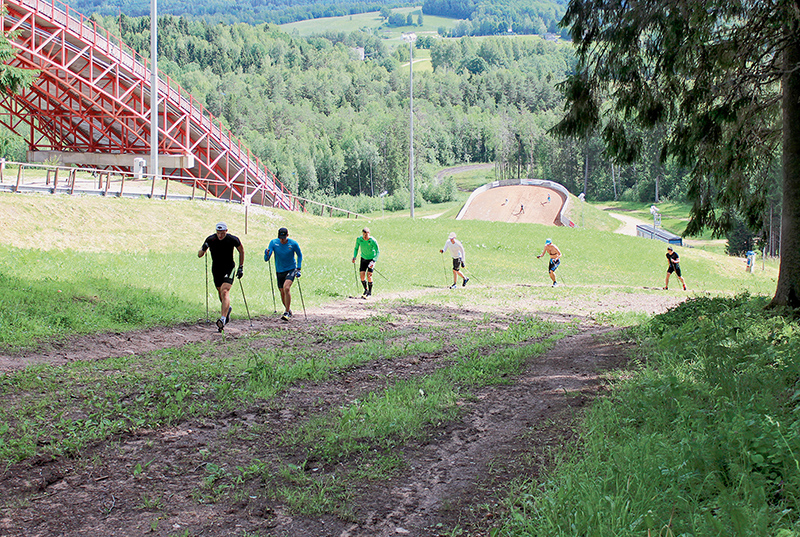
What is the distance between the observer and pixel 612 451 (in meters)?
4.65

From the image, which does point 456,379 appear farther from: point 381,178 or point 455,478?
point 381,178

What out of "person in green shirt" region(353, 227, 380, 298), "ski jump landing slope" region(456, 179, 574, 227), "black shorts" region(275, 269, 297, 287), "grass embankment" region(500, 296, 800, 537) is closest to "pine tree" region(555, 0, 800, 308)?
"grass embankment" region(500, 296, 800, 537)

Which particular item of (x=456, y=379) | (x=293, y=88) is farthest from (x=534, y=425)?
(x=293, y=88)

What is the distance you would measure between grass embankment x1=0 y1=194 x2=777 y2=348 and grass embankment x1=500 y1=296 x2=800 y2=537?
26.8 ft

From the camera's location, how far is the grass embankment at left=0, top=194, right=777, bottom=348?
39.6 feet

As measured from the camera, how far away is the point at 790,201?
1024 cm

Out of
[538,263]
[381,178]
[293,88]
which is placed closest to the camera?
[538,263]

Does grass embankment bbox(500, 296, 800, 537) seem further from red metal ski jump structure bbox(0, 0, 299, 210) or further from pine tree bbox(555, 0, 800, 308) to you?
red metal ski jump structure bbox(0, 0, 299, 210)

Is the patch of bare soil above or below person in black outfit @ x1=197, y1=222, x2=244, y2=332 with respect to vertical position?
below

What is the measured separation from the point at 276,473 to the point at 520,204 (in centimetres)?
8178

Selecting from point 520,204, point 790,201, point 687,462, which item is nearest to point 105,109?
point 790,201

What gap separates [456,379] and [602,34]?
6.68 m

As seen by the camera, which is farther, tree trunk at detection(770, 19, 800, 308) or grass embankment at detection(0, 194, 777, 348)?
grass embankment at detection(0, 194, 777, 348)

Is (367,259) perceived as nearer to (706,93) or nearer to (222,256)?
(222,256)
